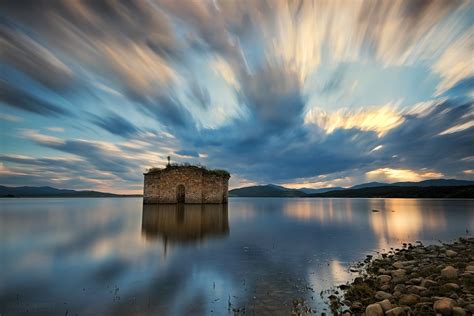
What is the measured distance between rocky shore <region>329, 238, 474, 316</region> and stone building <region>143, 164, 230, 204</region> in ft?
95.5

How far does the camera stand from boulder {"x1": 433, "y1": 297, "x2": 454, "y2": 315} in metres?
4.70

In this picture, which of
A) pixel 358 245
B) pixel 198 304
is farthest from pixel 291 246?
pixel 198 304

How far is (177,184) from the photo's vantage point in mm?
36031

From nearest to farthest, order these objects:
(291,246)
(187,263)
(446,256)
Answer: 1. (187,263)
2. (446,256)
3. (291,246)

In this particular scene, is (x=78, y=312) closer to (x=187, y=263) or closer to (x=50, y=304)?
(x=50, y=304)

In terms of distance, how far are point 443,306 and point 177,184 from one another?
33603 millimetres

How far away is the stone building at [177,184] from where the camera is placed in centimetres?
3569

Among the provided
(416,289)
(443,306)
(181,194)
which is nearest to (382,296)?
(416,289)

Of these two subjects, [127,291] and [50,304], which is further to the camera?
[127,291]

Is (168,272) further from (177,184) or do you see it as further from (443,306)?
(177,184)

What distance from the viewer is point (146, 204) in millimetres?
36969

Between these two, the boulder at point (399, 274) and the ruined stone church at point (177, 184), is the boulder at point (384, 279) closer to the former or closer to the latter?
the boulder at point (399, 274)

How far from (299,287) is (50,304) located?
570 cm

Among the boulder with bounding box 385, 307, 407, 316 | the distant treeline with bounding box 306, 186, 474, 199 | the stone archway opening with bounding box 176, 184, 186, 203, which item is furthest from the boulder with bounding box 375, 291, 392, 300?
the distant treeline with bounding box 306, 186, 474, 199
